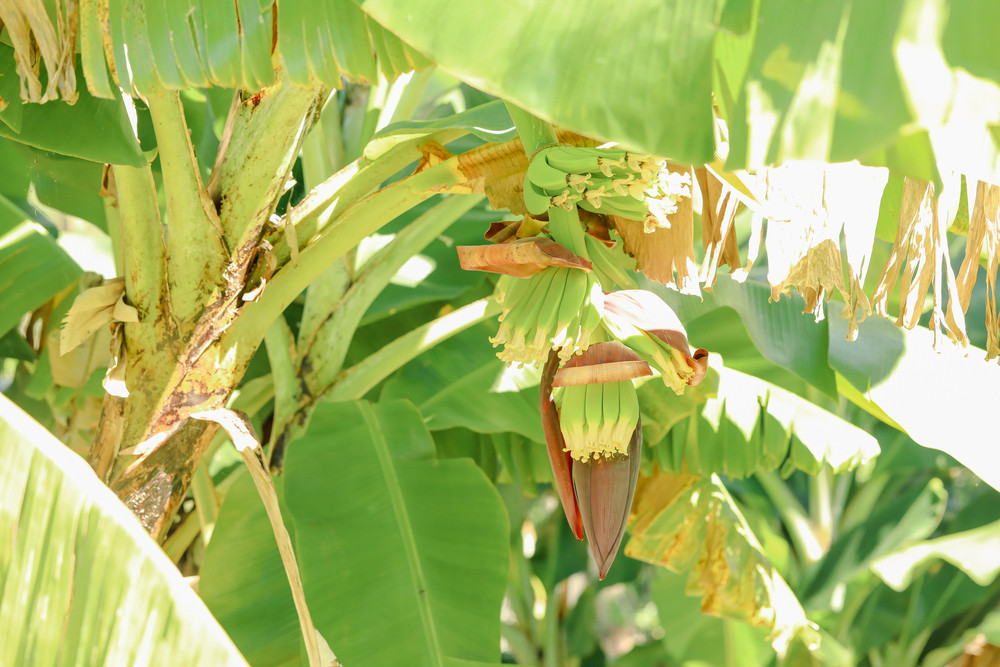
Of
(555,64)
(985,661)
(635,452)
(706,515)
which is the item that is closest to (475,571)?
(635,452)

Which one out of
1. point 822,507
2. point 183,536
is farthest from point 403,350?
point 822,507

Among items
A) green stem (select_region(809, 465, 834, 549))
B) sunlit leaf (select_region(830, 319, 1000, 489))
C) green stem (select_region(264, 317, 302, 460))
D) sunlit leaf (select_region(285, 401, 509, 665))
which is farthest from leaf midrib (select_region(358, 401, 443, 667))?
green stem (select_region(809, 465, 834, 549))

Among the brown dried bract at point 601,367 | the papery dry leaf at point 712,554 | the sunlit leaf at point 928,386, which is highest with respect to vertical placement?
the brown dried bract at point 601,367

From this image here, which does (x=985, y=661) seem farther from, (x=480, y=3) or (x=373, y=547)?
(x=480, y=3)

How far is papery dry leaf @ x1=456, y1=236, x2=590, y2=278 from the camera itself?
58 cm

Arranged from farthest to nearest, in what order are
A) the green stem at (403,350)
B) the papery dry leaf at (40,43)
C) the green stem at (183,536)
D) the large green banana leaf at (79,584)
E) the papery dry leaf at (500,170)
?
the green stem at (183,536)
the green stem at (403,350)
the papery dry leaf at (500,170)
the papery dry leaf at (40,43)
the large green banana leaf at (79,584)

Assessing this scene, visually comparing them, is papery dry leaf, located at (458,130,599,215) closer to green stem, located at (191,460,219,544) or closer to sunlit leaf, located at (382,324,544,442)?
sunlit leaf, located at (382,324,544,442)

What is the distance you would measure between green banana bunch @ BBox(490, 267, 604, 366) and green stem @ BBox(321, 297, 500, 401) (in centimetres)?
49

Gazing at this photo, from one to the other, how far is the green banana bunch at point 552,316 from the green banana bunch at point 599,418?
0.05 m

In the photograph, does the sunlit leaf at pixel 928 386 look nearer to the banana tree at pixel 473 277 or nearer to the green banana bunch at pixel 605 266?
the banana tree at pixel 473 277

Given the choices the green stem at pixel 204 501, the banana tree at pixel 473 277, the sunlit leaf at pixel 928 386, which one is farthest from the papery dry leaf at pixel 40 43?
the sunlit leaf at pixel 928 386

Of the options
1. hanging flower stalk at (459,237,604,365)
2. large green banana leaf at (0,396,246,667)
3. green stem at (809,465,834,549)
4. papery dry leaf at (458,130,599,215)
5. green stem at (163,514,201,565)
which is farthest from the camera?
green stem at (809,465,834,549)

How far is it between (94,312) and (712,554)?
1.06 m

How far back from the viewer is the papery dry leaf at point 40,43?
671 millimetres
